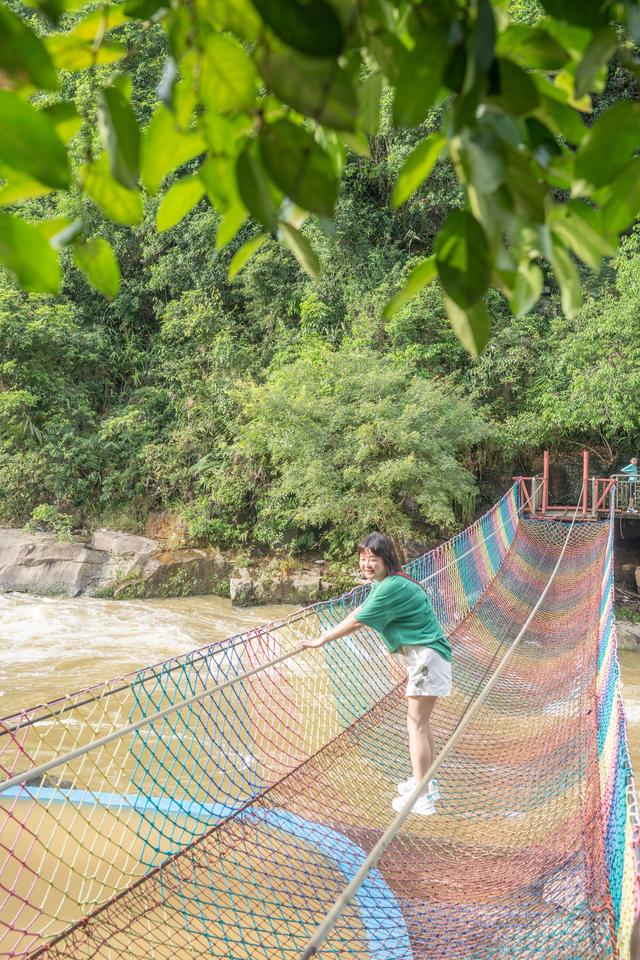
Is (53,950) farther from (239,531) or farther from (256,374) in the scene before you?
(256,374)

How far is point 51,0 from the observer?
1.08 feet

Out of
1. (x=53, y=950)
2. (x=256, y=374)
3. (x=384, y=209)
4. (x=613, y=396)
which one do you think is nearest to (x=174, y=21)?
(x=53, y=950)

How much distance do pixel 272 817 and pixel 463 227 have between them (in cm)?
233

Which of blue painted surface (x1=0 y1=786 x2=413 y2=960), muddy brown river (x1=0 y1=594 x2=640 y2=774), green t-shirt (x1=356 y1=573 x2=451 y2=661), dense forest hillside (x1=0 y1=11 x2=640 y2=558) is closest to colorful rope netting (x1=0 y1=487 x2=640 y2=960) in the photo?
blue painted surface (x1=0 y1=786 x2=413 y2=960)

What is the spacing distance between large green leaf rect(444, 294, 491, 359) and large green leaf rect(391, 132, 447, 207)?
6 cm

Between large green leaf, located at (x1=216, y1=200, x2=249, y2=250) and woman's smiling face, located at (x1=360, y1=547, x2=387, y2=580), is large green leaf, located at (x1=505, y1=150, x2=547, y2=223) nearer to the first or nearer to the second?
large green leaf, located at (x1=216, y1=200, x2=249, y2=250)

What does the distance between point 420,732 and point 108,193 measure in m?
2.25

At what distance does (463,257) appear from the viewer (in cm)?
34

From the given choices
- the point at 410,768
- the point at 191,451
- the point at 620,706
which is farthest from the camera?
the point at 191,451

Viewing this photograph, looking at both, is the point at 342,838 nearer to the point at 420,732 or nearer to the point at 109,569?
the point at 420,732

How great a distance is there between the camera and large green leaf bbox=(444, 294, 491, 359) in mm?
355

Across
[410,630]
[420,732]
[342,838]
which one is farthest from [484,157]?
[342,838]

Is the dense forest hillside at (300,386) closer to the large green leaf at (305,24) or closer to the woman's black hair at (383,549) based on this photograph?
the woman's black hair at (383,549)

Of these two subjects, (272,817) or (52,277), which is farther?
(272,817)
